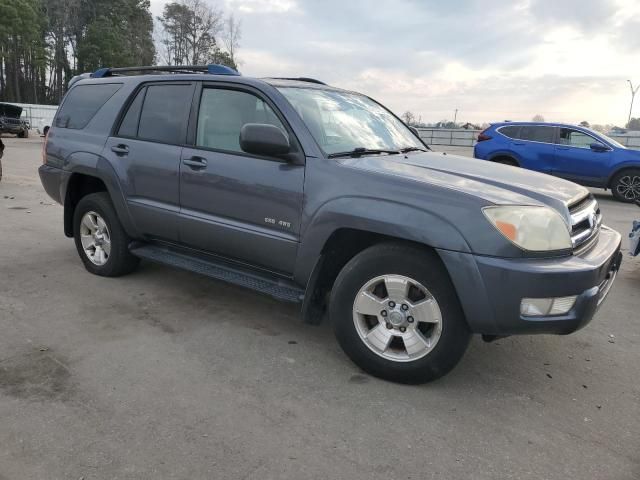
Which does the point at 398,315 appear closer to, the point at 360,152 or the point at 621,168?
the point at 360,152

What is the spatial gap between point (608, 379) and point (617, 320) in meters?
1.22

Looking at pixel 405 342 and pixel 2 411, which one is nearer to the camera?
pixel 2 411

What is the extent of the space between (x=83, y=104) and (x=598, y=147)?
1030 cm

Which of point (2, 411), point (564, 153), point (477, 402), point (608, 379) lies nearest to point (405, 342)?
point (477, 402)

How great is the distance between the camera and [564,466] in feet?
7.80

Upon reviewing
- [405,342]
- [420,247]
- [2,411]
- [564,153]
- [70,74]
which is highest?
[70,74]

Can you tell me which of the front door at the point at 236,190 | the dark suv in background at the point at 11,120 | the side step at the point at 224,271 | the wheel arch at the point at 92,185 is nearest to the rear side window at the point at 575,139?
the front door at the point at 236,190

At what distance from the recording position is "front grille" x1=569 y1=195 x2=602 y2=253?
2912 millimetres

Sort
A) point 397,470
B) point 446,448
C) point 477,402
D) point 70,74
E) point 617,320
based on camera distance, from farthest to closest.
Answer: point 70,74, point 617,320, point 477,402, point 446,448, point 397,470

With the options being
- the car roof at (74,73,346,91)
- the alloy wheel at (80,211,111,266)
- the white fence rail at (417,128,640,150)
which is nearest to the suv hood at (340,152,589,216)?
the car roof at (74,73,346,91)

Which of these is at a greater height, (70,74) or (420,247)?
(70,74)

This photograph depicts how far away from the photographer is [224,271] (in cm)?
384

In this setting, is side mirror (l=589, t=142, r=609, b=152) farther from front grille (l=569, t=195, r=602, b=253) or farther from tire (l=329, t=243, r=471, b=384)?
tire (l=329, t=243, r=471, b=384)

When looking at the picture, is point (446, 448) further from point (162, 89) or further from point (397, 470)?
point (162, 89)
